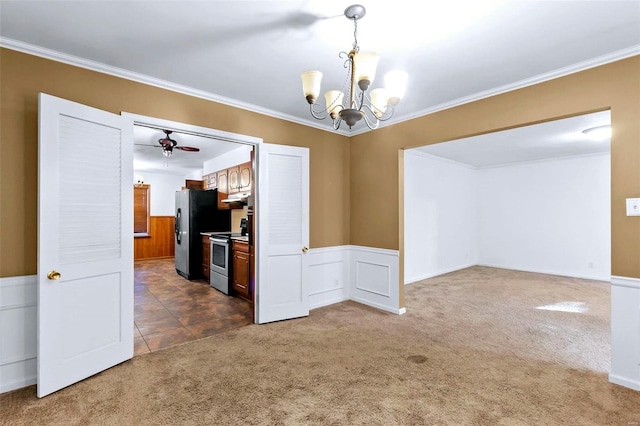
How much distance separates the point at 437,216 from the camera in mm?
6469

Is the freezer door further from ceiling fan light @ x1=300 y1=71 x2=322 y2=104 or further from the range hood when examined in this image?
ceiling fan light @ x1=300 y1=71 x2=322 y2=104

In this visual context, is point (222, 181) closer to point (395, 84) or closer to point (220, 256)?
point (220, 256)

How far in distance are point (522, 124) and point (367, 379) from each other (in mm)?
2733

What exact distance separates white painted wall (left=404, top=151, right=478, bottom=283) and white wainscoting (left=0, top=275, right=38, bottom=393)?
5.11 m

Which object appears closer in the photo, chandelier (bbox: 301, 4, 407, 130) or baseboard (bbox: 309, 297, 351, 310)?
chandelier (bbox: 301, 4, 407, 130)

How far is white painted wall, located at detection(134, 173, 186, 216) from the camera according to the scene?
27.7ft

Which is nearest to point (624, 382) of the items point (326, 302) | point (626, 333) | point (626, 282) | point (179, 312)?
point (626, 333)

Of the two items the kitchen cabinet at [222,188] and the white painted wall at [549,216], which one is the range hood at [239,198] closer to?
the kitchen cabinet at [222,188]

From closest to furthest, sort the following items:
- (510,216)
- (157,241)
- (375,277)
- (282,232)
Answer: (282,232) < (375,277) < (510,216) < (157,241)

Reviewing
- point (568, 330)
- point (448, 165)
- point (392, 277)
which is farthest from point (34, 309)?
point (448, 165)

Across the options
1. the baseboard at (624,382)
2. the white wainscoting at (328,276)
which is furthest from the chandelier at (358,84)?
the baseboard at (624,382)

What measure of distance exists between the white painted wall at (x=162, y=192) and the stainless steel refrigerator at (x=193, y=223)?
263cm

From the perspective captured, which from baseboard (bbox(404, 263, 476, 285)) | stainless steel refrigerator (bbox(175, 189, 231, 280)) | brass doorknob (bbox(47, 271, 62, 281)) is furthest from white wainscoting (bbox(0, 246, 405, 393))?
stainless steel refrigerator (bbox(175, 189, 231, 280))

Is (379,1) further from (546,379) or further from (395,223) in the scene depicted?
(546,379)
